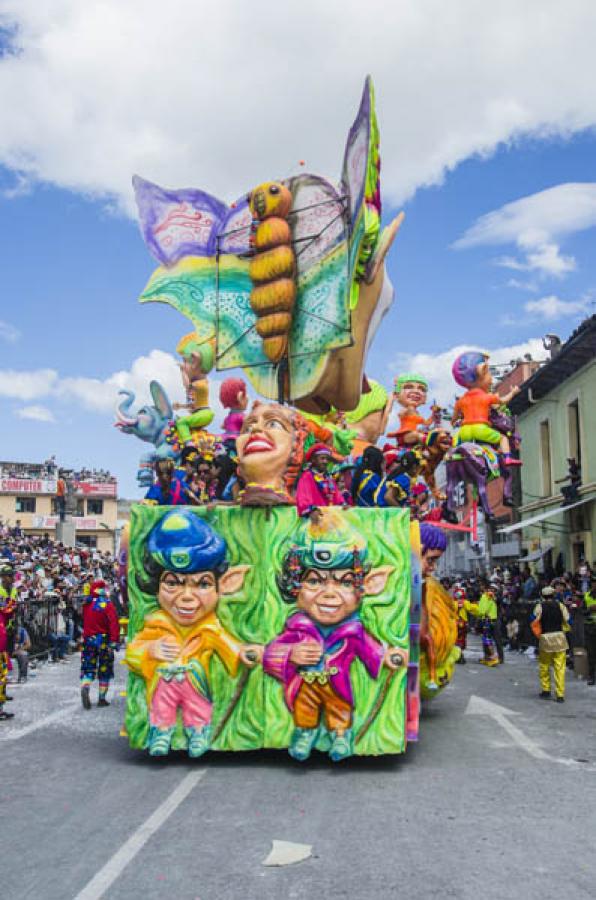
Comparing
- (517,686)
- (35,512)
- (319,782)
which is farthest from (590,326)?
(35,512)

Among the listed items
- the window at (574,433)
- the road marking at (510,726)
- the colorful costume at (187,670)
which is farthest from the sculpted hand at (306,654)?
the window at (574,433)

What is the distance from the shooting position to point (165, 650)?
8086 millimetres

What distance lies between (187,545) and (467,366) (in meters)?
4.93

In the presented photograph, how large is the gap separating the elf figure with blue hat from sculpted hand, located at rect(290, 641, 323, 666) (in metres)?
0.36

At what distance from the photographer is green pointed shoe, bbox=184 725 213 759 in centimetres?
787

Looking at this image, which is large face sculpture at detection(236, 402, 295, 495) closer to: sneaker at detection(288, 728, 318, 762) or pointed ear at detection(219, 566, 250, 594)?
pointed ear at detection(219, 566, 250, 594)

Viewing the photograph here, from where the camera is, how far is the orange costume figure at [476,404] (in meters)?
11.0

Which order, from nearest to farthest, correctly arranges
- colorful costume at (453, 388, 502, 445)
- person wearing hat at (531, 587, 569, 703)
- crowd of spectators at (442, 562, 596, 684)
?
colorful costume at (453, 388, 502, 445) → person wearing hat at (531, 587, 569, 703) → crowd of spectators at (442, 562, 596, 684)

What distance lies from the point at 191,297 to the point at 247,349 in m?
1.00

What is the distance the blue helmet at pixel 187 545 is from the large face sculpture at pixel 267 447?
63 cm

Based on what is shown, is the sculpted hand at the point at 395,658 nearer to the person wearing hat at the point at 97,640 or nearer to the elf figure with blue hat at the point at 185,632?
the elf figure with blue hat at the point at 185,632

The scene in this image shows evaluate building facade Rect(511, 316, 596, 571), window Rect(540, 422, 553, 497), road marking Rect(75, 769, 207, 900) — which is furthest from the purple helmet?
window Rect(540, 422, 553, 497)

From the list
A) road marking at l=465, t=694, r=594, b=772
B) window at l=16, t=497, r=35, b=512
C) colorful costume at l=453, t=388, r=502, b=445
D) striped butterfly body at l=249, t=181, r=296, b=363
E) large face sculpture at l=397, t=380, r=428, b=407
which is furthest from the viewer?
window at l=16, t=497, r=35, b=512

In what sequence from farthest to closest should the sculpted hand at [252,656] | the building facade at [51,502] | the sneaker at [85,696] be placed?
the building facade at [51,502] → the sneaker at [85,696] → the sculpted hand at [252,656]
